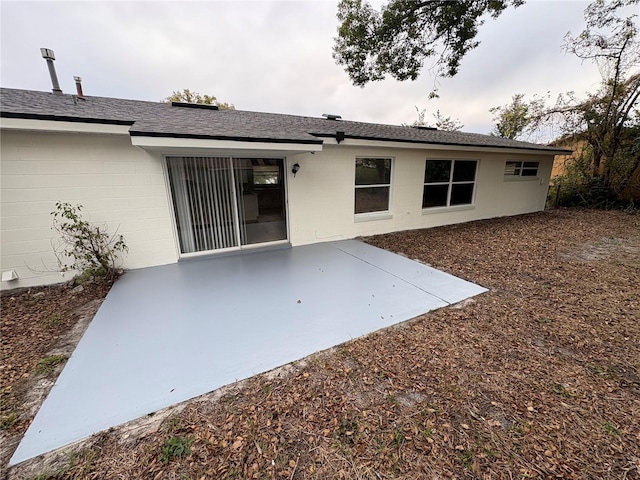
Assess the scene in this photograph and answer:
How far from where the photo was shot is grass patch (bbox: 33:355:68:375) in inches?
96.8

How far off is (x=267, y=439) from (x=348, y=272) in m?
3.26

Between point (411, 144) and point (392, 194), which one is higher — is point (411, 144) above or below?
above

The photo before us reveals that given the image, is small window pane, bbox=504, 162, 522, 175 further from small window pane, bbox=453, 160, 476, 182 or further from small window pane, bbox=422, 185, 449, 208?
small window pane, bbox=422, 185, 449, 208

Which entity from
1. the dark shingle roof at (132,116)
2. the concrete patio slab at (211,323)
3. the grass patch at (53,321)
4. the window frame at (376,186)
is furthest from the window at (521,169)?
the grass patch at (53,321)

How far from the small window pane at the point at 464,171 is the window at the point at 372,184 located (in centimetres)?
291

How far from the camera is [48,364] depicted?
2.55m

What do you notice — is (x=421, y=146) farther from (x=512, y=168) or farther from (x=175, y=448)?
(x=175, y=448)

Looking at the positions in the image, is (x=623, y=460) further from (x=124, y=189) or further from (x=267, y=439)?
(x=124, y=189)

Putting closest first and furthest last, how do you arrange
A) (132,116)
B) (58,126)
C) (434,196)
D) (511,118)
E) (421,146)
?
1. (58,126)
2. (132,116)
3. (421,146)
4. (434,196)
5. (511,118)

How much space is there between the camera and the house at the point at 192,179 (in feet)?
13.3

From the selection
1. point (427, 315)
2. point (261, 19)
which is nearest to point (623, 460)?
point (427, 315)

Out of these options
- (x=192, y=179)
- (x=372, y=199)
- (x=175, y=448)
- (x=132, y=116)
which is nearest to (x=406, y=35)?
(x=372, y=199)

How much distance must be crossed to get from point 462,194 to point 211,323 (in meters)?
9.06

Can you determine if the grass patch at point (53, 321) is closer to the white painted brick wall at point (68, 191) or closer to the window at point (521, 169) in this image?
the white painted brick wall at point (68, 191)
